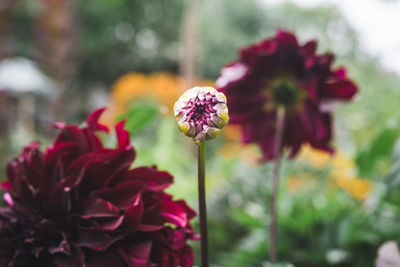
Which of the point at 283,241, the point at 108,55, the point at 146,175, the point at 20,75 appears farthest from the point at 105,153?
the point at 108,55

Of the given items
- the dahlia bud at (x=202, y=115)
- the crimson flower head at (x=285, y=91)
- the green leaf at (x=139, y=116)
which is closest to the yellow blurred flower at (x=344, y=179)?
the crimson flower head at (x=285, y=91)

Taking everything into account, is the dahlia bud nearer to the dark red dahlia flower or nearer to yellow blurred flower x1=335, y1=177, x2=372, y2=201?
the dark red dahlia flower

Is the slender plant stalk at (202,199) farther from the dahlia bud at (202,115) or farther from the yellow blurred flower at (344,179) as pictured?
the yellow blurred flower at (344,179)

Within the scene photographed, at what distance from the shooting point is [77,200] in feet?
0.90

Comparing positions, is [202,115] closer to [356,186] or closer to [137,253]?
[137,253]

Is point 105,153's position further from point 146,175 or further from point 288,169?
point 288,169

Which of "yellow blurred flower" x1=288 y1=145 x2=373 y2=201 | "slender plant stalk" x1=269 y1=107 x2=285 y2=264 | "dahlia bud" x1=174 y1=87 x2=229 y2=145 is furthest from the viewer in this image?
"yellow blurred flower" x1=288 y1=145 x2=373 y2=201

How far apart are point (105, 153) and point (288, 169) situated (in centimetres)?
42

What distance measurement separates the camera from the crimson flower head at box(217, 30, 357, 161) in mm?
383

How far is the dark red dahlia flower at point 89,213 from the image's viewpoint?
0.26m

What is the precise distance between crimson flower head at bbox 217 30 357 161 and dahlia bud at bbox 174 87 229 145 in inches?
6.5

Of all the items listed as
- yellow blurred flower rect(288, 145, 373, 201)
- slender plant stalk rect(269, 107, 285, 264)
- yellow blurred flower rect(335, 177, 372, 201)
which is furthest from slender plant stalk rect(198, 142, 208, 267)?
yellow blurred flower rect(335, 177, 372, 201)

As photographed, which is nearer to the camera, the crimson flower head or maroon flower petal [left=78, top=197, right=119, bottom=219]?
maroon flower petal [left=78, top=197, right=119, bottom=219]

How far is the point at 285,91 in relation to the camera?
1.40 feet
